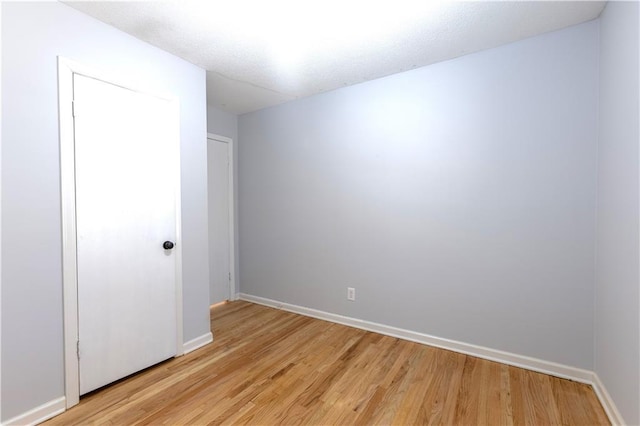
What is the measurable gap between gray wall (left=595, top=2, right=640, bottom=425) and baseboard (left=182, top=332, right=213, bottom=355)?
9.14 feet

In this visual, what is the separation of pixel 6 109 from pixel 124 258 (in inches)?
41.5

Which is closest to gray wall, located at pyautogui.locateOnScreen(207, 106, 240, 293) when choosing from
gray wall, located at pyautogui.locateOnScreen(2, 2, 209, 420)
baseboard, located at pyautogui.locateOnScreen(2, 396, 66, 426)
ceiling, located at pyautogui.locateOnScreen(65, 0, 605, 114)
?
ceiling, located at pyautogui.locateOnScreen(65, 0, 605, 114)

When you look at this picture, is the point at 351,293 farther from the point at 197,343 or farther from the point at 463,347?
the point at 197,343

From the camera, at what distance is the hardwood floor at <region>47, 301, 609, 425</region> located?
66.1 inches

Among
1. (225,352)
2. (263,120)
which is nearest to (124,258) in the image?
(225,352)

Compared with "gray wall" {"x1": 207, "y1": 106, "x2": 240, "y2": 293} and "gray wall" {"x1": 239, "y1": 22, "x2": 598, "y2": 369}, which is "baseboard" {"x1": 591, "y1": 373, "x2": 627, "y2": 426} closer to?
"gray wall" {"x1": 239, "y1": 22, "x2": 598, "y2": 369}

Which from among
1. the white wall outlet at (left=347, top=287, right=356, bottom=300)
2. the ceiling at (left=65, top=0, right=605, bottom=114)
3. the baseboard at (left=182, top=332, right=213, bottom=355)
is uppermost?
the ceiling at (left=65, top=0, right=605, bottom=114)

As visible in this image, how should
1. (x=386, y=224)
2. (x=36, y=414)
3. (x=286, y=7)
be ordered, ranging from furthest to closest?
(x=386, y=224)
(x=286, y=7)
(x=36, y=414)

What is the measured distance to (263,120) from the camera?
3570mm

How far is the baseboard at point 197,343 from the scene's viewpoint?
2431 millimetres

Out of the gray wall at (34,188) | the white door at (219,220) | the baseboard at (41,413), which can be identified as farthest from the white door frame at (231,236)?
the baseboard at (41,413)

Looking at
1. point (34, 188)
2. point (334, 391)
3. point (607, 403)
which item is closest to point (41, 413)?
point (34, 188)

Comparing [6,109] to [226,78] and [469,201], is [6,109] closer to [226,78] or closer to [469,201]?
[226,78]

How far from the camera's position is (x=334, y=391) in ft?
6.32
